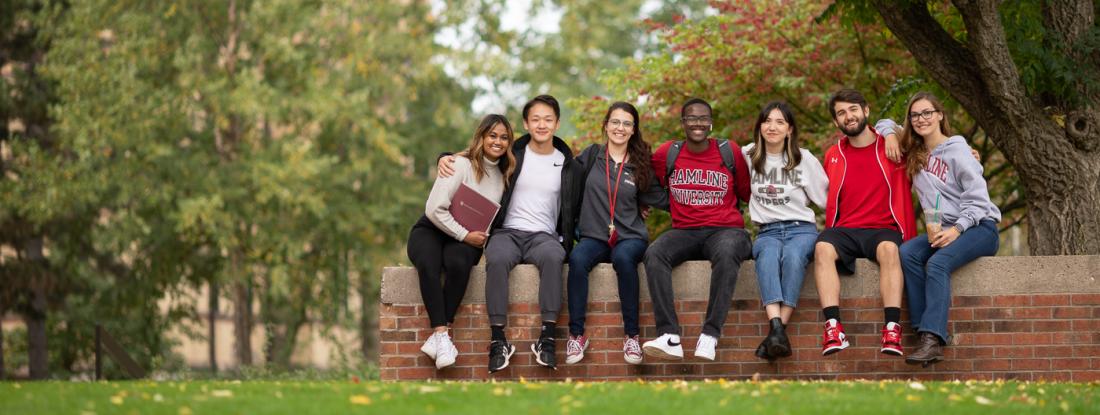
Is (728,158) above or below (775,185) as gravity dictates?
above

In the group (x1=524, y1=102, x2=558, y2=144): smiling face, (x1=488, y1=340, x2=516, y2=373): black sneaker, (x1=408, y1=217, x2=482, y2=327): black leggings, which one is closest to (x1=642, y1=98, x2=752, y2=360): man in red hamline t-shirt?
(x1=524, y1=102, x2=558, y2=144): smiling face

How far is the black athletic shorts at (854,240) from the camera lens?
28.8 ft

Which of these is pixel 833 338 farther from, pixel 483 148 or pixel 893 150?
pixel 483 148

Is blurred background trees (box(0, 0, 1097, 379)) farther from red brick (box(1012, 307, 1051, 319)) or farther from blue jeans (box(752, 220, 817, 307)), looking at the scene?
blue jeans (box(752, 220, 817, 307))

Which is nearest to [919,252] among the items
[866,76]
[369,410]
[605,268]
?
[605,268]

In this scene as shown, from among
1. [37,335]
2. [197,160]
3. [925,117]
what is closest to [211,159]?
[197,160]

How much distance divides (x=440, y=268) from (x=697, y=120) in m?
1.99

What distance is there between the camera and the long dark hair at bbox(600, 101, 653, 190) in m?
9.07

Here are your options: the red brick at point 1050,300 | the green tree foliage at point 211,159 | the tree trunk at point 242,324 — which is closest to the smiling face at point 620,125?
the red brick at point 1050,300

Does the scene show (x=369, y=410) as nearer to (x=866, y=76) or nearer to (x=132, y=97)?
(x=866, y=76)

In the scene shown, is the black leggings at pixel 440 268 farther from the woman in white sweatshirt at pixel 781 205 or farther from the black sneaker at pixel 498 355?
the woman in white sweatshirt at pixel 781 205

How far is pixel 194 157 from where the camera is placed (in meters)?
22.3

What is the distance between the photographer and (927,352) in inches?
336

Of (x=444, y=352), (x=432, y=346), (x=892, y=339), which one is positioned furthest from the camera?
(x=432, y=346)
